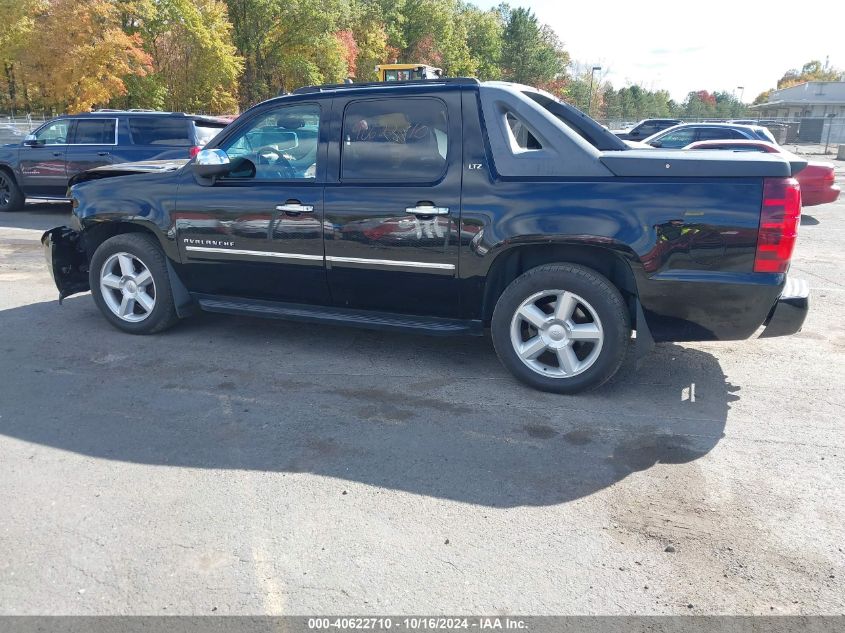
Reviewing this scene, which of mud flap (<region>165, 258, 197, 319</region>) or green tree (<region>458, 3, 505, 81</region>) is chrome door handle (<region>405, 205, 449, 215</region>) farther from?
green tree (<region>458, 3, 505, 81</region>)

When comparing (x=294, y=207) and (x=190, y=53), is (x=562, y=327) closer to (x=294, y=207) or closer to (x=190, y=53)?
(x=294, y=207)

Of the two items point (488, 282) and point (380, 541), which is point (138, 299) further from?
point (380, 541)

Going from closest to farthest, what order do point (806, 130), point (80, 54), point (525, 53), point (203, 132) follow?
1. point (203, 132)
2. point (80, 54)
3. point (806, 130)
4. point (525, 53)

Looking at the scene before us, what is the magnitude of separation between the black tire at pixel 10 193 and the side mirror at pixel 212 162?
10.1 m

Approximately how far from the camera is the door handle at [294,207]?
4641 mm

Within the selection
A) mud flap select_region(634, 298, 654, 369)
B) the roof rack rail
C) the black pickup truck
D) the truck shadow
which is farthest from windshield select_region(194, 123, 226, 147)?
mud flap select_region(634, 298, 654, 369)

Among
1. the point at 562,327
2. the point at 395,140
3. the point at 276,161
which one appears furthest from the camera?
the point at 276,161

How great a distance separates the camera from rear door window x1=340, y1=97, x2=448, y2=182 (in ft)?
14.4

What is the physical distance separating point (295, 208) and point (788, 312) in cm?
318

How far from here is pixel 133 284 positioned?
545cm

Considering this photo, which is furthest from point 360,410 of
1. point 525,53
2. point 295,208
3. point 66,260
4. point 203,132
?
A: point 525,53

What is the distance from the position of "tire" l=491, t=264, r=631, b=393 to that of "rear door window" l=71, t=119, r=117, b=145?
9.95 metres

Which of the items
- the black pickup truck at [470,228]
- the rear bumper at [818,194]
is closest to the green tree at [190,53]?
the rear bumper at [818,194]

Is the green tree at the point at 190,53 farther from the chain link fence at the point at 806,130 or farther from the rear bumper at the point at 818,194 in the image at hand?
the rear bumper at the point at 818,194
